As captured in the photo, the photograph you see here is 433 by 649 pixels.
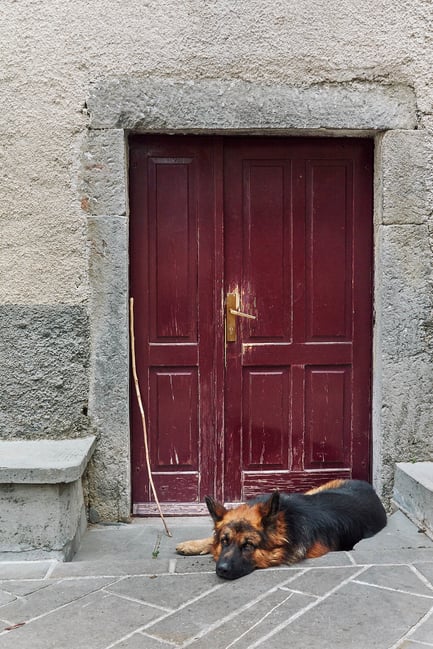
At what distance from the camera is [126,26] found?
4133 mm

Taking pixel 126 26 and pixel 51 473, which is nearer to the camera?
pixel 51 473

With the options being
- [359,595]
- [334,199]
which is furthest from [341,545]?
[334,199]

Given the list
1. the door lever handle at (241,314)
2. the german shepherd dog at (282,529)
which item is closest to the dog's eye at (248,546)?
the german shepherd dog at (282,529)

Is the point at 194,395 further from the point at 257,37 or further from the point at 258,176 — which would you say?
the point at 257,37

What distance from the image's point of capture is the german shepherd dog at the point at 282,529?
339 cm

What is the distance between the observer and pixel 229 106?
13.6 ft

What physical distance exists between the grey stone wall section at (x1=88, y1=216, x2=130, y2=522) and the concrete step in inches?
66.2

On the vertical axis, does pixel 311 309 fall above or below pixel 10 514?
above

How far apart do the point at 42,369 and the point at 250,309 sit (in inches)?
53.1

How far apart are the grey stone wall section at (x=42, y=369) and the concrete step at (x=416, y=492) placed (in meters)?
2.02

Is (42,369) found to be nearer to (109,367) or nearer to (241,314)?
(109,367)

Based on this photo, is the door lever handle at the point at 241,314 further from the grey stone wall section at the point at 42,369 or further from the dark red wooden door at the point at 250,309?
the grey stone wall section at the point at 42,369

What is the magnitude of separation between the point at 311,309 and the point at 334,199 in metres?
0.72

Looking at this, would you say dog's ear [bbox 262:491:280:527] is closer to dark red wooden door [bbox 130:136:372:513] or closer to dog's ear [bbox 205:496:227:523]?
dog's ear [bbox 205:496:227:523]
